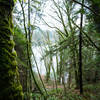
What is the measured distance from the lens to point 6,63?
111cm

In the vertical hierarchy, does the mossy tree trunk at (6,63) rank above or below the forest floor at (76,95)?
above

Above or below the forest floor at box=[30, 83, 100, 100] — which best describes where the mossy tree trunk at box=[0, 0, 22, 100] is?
above

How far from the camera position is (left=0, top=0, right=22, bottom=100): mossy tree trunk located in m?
1.01

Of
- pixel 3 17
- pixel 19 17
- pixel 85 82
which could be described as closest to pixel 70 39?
pixel 19 17

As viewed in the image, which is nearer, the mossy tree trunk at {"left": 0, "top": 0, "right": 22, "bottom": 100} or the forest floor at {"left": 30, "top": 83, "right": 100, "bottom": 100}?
the mossy tree trunk at {"left": 0, "top": 0, "right": 22, "bottom": 100}

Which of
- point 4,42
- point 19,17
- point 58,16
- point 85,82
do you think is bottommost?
point 85,82

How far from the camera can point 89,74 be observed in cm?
775

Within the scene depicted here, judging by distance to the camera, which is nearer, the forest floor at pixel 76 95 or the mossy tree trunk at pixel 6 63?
the mossy tree trunk at pixel 6 63

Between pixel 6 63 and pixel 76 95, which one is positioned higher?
pixel 6 63

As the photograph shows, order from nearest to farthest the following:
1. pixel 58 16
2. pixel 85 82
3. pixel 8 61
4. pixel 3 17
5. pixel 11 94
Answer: pixel 11 94 < pixel 8 61 < pixel 3 17 < pixel 58 16 < pixel 85 82

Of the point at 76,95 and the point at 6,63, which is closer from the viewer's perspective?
the point at 6,63

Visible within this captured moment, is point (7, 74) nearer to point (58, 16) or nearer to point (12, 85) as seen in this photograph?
point (12, 85)

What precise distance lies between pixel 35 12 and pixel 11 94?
4370mm

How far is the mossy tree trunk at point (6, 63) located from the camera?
1.01m
